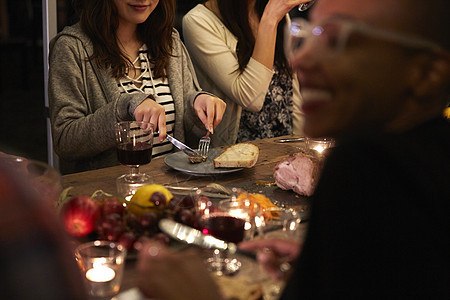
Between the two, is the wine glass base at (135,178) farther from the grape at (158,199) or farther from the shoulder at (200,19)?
the shoulder at (200,19)

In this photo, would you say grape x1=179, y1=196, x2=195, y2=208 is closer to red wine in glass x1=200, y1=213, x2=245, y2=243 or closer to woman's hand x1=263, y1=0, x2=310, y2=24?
red wine in glass x1=200, y1=213, x2=245, y2=243

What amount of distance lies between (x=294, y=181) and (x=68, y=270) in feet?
3.62

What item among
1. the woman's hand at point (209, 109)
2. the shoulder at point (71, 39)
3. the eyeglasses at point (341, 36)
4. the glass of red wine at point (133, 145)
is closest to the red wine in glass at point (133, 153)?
the glass of red wine at point (133, 145)

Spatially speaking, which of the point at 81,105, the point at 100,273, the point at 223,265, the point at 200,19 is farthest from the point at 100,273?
the point at 200,19

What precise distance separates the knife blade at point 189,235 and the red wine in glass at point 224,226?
2 centimetres

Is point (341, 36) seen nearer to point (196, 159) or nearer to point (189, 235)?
point (189, 235)

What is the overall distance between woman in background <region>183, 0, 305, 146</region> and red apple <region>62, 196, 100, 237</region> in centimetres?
160

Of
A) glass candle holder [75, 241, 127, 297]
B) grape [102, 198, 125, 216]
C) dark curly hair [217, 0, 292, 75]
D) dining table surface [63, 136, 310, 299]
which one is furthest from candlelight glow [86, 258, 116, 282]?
dark curly hair [217, 0, 292, 75]

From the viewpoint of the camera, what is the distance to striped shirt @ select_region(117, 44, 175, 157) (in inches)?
90.0

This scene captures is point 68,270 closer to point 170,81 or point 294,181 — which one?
point 294,181

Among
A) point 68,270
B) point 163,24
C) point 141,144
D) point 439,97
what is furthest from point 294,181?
point 163,24

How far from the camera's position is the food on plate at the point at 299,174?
1.44 m

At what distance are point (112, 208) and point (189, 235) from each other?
22cm

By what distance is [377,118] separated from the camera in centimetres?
53
